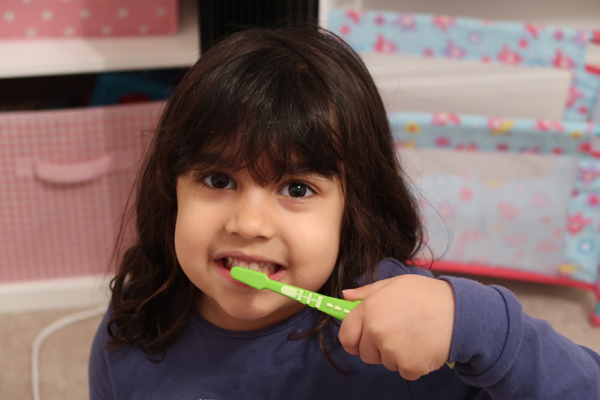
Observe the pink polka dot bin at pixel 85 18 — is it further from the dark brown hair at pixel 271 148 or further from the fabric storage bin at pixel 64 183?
the dark brown hair at pixel 271 148

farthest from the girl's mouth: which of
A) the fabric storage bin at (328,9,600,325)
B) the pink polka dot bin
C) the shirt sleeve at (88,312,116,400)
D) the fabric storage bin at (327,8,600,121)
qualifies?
the pink polka dot bin

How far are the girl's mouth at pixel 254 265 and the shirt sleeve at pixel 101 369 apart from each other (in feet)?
0.79

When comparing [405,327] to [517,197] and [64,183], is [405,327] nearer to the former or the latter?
[517,197]

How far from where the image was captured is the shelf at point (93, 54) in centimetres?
129

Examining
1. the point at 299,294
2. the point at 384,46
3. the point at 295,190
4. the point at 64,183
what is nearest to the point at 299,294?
the point at 299,294

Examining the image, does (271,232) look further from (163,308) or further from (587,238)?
(587,238)

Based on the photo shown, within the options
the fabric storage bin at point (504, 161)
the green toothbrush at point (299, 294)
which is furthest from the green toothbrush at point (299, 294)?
the fabric storage bin at point (504, 161)

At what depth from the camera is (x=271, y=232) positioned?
62cm

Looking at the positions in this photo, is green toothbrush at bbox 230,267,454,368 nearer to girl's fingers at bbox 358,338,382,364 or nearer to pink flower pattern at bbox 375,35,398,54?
girl's fingers at bbox 358,338,382,364

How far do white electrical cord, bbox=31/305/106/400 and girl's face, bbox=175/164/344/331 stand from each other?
739 millimetres

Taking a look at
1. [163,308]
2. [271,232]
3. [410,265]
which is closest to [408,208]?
[410,265]

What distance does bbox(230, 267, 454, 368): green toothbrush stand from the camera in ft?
1.92

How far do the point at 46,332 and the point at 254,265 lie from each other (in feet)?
2.95

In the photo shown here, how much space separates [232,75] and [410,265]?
11.8 inches
